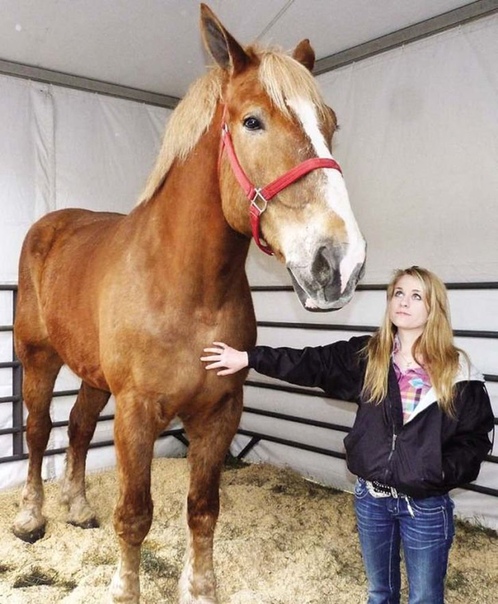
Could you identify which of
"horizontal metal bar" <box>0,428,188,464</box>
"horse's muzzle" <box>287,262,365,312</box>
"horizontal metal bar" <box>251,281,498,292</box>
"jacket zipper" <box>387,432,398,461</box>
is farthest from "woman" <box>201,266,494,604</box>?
"horizontal metal bar" <box>0,428,188,464</box>

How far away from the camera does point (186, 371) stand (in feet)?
5.91

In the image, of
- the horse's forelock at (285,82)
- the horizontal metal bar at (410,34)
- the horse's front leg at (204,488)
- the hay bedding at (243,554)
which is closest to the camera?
the horse's forelock at (285,82)

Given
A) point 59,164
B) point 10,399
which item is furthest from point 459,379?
→ point 59,164

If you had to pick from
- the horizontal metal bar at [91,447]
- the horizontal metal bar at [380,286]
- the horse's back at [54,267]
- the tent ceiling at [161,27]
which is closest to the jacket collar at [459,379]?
the horizontal metal bar at [380,286]

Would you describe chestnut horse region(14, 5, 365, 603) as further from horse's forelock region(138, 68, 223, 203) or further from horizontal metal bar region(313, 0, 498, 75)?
horizontal metal bar region(313, 0, 498, 75)

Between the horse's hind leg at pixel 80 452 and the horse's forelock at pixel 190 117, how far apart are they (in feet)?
5.06

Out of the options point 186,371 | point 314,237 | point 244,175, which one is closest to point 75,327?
point 186,371

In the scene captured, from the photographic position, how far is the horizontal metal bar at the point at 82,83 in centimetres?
329

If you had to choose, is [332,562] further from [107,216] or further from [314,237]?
[107,216]

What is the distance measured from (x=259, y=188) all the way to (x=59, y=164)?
2.45 meters

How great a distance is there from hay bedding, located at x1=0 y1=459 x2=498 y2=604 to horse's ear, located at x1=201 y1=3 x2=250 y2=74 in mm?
1910

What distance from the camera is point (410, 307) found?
5.67ft

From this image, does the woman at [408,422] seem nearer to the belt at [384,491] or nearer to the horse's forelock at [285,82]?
the belt at [384,491]

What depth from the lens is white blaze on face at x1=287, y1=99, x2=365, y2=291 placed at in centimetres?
129
